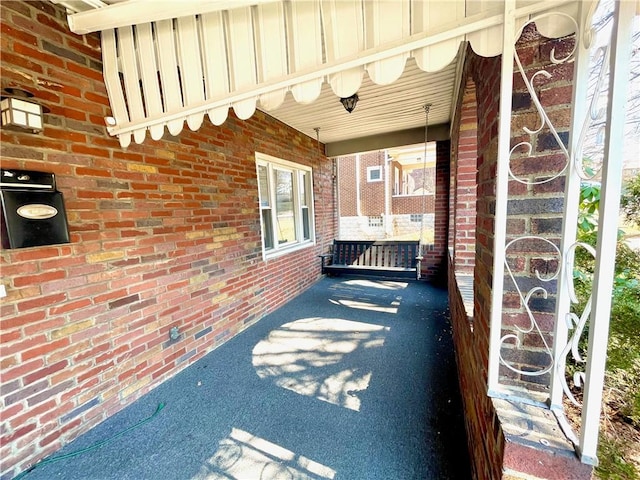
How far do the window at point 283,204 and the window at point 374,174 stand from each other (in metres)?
6.72

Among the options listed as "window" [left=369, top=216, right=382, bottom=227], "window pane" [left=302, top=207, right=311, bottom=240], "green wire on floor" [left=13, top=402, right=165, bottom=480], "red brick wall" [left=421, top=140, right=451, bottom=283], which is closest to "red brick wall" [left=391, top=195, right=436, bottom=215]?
"window" [left=369, top=216, right=382, bottom=227]

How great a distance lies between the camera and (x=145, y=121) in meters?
1.61

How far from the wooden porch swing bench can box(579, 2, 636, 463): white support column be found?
3.42 m

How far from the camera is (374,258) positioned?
4.93 meters

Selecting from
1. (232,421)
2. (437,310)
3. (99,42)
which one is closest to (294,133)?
(99,42)

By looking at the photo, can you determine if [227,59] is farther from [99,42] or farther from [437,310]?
[437,310]

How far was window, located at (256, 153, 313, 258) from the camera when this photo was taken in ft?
12.0

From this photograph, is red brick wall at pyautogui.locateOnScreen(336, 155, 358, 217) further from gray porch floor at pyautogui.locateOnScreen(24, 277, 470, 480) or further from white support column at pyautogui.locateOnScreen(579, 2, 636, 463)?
white support column at pyautogui.locateOnScreen(579, 2, 636, 463)

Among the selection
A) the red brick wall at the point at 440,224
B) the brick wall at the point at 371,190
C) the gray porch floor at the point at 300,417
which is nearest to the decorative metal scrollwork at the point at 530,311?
the gray porch floor at the point at 300,417

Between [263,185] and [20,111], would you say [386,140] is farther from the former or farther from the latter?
[20,111]

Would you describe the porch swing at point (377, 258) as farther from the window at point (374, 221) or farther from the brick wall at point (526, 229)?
the window at point (374, 221)

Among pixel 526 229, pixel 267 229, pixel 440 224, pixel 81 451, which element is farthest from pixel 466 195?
pixel 81 451

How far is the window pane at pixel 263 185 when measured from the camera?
11.7 ft

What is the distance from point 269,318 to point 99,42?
2.98m
